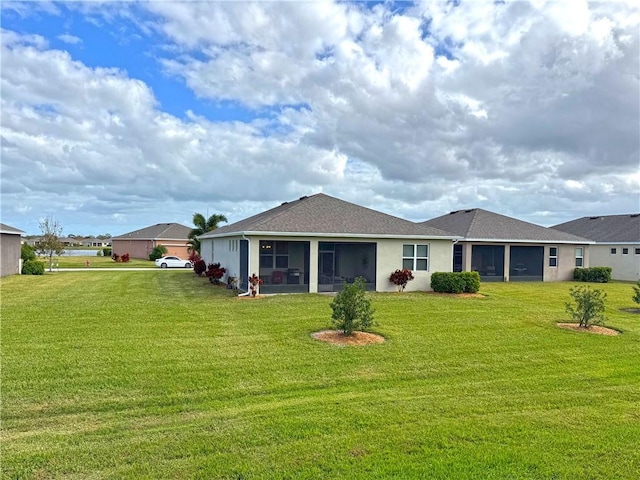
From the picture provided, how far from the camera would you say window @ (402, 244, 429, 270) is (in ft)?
67.5

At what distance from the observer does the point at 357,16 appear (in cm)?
1611

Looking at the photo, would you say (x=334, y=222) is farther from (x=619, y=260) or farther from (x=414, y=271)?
(x=619, y=260)

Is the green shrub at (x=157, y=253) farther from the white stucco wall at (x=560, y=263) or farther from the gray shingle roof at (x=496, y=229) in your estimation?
the white stucco wall at (x=560, y=263)

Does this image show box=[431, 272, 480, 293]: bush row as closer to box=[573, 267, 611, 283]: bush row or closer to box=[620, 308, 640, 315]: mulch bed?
box=[620, 308, 640, 315]: mulch bed

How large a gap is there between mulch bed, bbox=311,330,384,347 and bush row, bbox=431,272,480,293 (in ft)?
31.8

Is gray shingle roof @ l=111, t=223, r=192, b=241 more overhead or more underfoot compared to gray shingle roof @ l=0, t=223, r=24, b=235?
more overhead

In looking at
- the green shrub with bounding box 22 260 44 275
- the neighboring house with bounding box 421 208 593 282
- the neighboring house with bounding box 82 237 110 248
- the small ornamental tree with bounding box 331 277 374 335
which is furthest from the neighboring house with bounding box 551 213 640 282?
the neighboring house with bounding box 82 237 110 248

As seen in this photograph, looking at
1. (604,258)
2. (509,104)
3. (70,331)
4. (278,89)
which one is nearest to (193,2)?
(278,89)

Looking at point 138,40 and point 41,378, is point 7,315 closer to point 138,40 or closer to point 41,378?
point 41,378

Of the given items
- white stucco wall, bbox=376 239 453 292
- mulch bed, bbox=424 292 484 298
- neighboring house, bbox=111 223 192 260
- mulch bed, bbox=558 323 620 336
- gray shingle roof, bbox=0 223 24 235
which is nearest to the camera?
mulch bed, bbox=558 323 620 336

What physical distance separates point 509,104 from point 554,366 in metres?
18.6

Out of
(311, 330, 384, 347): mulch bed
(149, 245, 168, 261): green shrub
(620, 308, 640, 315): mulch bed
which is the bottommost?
(620, 308, 640, 315): mulch bed

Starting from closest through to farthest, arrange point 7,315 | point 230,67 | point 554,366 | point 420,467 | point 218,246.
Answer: point 420,467
point 554,366
point 7,315
point 230,67
point 218,246

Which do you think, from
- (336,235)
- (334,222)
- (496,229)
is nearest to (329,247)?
(334,222)
